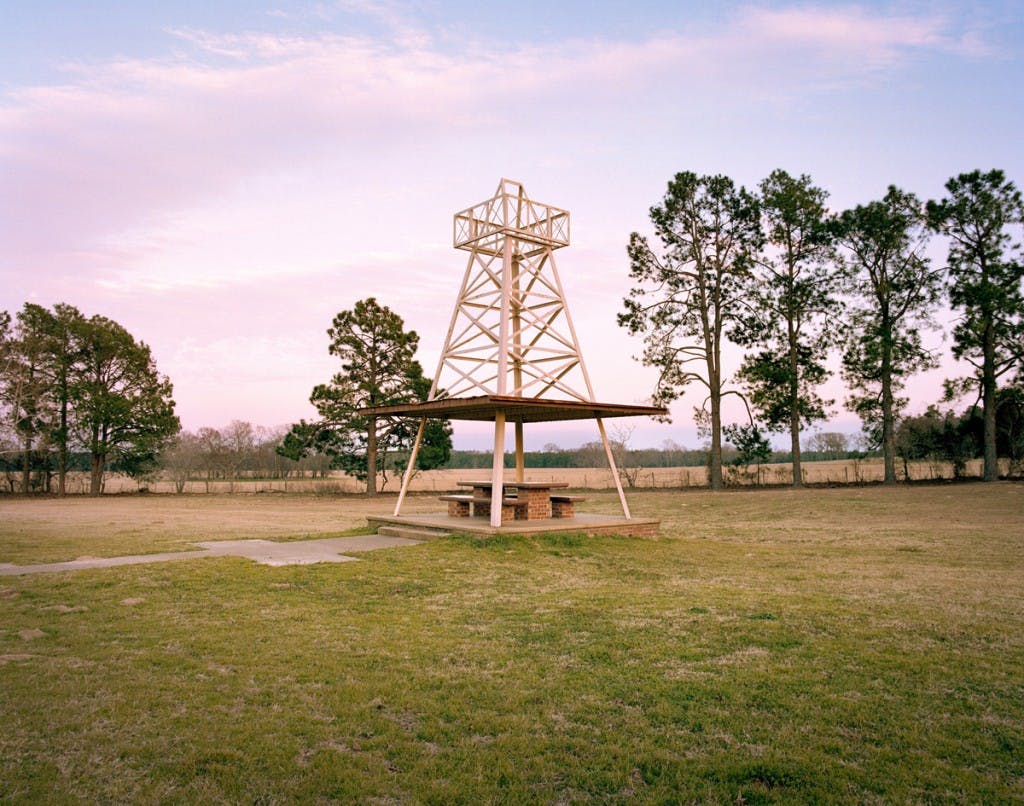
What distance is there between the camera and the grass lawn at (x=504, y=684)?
3578mm

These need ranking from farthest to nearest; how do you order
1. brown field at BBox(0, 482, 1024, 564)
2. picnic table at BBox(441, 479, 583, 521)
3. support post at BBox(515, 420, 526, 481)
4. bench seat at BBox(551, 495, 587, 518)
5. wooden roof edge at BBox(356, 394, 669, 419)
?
support post at BBox(515, 420, 526, 481) → bench seat at BBox(551, 495, 587, 518) → picnic table at BBox(441, 479, 583, 521) → brown field at BBox(0, 482, 1024, 564) → wooden roof edge at BBox(356, 394, 669, 419)

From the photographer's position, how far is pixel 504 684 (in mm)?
5047

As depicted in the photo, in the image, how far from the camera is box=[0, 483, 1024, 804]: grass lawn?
3578 mm

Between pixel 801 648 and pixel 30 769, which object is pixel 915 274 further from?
pixel 30 769

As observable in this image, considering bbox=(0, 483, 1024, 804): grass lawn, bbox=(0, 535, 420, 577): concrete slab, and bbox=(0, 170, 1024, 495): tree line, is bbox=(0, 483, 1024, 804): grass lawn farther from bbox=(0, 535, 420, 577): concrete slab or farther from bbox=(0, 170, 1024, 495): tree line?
bbox=(0, 170, 1024, 495): tree line

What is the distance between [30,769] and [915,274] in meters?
35.6

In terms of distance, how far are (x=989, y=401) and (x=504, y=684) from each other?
1297 inches

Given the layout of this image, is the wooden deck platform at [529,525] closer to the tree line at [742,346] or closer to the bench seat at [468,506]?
the bench seat at [468,506]

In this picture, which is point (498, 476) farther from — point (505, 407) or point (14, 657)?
point (14, 657)

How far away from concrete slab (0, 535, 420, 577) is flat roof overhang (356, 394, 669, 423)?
2651 mm

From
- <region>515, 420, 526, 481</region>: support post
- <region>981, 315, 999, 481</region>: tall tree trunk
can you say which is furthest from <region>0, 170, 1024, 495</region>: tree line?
<region>515, 420, 526, 481</region>: support post

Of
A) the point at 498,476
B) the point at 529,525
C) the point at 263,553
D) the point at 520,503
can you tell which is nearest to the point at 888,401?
the point at 520,503

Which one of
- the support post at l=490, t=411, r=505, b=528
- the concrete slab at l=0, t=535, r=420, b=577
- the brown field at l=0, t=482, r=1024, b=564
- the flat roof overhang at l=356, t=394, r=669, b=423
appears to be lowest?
the brown field at l=0, t=482, r=1024, b=564

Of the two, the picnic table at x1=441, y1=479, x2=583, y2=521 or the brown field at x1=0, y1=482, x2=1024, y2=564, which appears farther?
the picnic table at x1=441, y1=479, x2=583, y2=521
